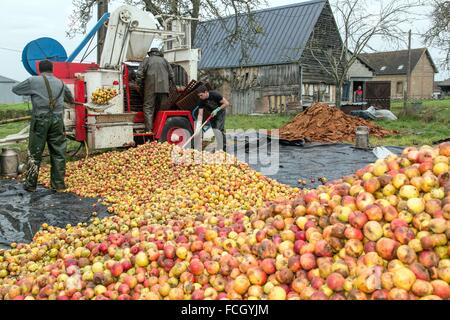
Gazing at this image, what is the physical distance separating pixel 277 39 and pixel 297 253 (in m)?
27.4

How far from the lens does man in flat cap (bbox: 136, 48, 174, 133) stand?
10.1 m

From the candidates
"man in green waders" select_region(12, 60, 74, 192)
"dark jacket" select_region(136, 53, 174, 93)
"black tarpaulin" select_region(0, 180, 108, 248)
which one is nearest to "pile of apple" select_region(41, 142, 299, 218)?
"black tarpaulin" select_region(0, 180, 108, 248)

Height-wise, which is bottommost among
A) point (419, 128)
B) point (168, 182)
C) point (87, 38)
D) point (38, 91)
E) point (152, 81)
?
point (168, 182)

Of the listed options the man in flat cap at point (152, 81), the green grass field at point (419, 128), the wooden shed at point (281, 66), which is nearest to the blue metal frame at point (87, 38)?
the man in flat cap at point (152, 81)

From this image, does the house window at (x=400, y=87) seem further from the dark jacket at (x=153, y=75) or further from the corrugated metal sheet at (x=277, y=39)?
the dark jacket at (x=153, y=75)

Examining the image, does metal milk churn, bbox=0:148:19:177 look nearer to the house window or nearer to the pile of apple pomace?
the pile of apple pomace

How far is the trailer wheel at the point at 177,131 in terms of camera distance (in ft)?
34.5

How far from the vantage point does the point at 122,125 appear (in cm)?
981

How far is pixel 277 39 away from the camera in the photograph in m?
28.7

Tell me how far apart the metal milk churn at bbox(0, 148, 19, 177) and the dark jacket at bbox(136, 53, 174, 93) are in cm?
320

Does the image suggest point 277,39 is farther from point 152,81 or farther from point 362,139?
point 152,81

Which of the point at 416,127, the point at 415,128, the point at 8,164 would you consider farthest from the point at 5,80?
the point at 8,164

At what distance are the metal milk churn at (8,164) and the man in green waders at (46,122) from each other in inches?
60.2
